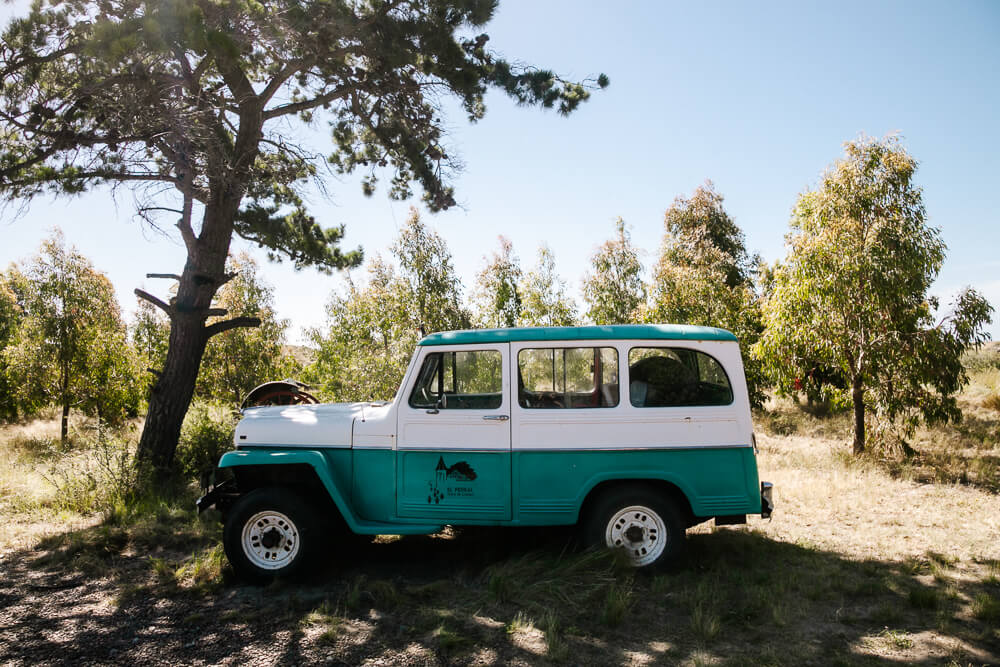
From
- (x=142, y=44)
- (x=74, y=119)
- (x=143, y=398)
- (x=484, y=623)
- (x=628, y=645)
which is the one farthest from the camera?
(x=143, y=398)

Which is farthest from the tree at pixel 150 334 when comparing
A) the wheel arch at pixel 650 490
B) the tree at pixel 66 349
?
the wheel arch at pixel 650 490

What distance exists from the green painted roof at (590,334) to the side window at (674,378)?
0.45 feet

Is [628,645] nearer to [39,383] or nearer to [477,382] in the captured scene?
[477,382]

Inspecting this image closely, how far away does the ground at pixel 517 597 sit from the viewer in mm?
4297

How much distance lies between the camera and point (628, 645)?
4328 mm

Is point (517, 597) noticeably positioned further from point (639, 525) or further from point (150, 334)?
point (150, 334)

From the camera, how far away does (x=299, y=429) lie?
5.75 metres

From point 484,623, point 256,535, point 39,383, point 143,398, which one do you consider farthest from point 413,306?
point 484,623

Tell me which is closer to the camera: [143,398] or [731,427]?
[731,427]

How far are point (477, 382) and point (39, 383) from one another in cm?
1666

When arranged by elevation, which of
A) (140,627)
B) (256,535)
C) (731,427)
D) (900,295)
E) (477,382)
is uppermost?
(900,295)

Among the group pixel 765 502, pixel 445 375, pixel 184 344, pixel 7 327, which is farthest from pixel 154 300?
pixel 7 327

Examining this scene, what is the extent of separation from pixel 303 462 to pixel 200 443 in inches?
226

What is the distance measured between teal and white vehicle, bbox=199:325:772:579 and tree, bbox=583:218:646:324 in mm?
13184
